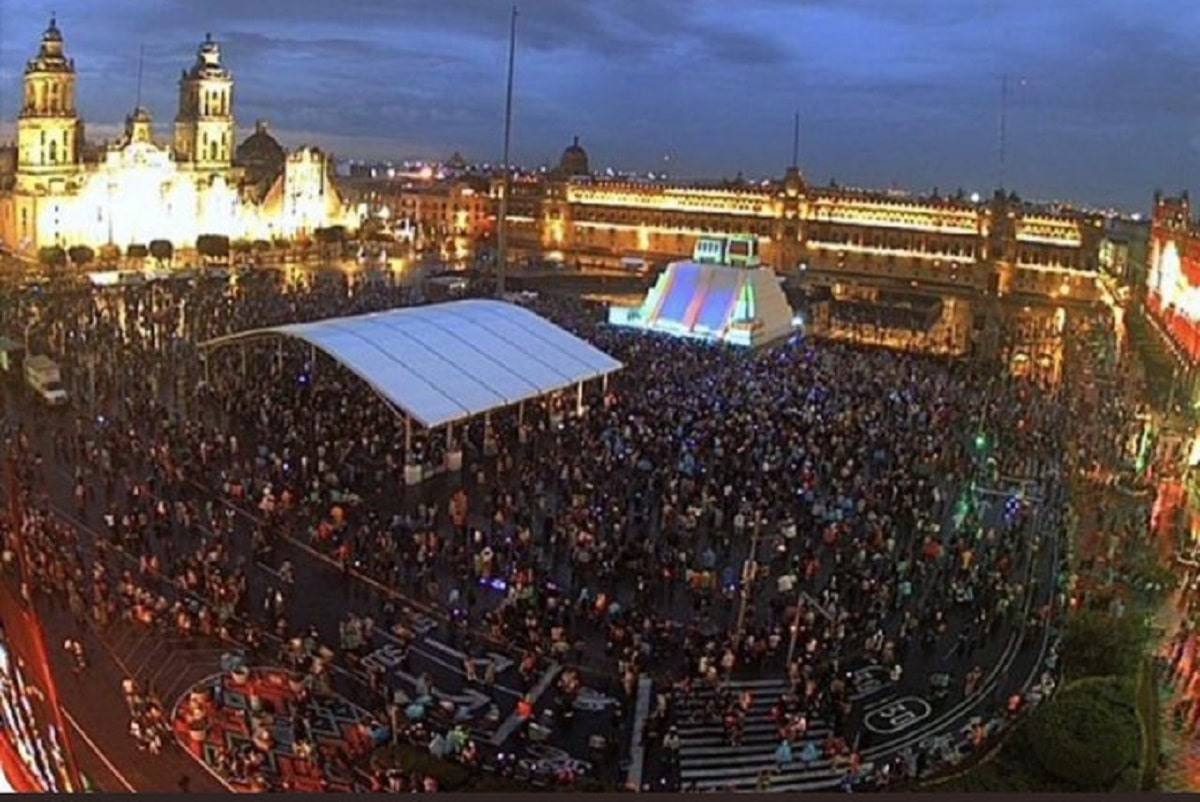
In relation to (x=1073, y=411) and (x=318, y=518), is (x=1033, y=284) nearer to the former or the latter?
(x=1073, y=411)

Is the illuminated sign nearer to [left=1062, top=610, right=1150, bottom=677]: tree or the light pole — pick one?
the light pole

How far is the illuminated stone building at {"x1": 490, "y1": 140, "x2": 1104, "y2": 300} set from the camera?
3562cm

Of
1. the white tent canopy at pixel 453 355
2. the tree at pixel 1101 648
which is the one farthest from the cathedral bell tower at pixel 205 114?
the tree at pixel 1101 648

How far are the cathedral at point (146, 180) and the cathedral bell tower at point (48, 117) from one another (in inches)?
0.9

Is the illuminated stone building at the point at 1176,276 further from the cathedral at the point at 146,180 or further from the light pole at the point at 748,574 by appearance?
the cathedral at the point at 146,180

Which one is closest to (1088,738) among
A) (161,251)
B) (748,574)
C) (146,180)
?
(748,574)

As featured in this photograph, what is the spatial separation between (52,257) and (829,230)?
2347 centimetres

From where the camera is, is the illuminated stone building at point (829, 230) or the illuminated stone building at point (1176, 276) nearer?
the illuminated stone building at point (1176, 276)

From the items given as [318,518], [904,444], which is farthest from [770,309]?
[318,518]

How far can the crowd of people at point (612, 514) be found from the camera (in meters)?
6.95

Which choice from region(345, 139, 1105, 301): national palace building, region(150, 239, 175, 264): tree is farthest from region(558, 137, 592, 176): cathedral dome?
region(150, 239, 175, 264): tree

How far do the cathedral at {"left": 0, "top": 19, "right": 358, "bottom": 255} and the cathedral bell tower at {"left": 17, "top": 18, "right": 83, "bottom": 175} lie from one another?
0.02m

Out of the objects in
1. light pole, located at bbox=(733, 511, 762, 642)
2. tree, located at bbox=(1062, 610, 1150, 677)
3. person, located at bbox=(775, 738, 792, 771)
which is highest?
tree, located at bbox=(1062, 610, 1150, 677)

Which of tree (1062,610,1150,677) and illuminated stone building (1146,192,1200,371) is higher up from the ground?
illuminated stone building (1146,192,1200,371)
